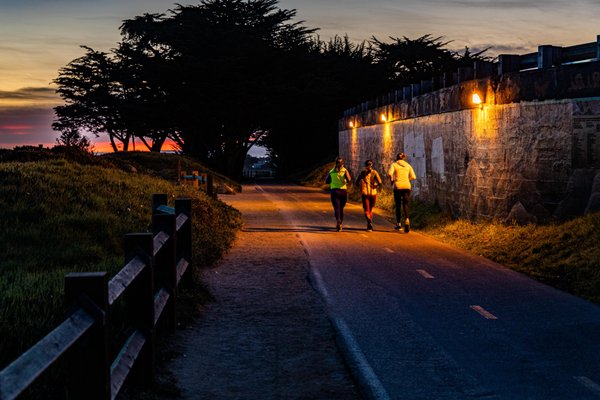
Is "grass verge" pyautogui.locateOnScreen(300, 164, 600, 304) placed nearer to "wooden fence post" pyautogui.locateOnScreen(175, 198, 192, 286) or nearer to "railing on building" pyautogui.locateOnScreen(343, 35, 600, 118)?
"railing on building" pyautogui.locateOnScreen(343, 35, 600, 118)

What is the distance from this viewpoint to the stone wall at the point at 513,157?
1402 cm

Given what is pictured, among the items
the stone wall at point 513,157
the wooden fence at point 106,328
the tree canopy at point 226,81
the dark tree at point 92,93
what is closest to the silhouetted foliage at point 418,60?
the tree canopy at point 226,81

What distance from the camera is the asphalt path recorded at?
6.44 meters

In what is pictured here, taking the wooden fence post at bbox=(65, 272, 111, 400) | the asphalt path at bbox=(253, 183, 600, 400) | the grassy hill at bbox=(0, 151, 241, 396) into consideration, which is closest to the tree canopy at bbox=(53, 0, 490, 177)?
the grassy hill at bbox=(0, 151, 241, 396)

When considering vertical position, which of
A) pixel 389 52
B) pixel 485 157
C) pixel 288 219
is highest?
pixel 389 52

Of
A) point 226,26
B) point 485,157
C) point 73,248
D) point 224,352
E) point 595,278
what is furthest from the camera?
point 226,26

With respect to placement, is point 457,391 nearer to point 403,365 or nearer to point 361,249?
point 403,365

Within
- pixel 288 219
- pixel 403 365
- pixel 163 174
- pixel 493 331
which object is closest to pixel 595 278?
pixel 493 331

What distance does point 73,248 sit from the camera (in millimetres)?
11852

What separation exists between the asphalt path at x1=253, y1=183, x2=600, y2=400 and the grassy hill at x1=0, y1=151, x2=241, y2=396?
2.96m

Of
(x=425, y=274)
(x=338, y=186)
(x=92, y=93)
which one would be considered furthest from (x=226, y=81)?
(x=425, y=274)

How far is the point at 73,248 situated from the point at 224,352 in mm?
5167

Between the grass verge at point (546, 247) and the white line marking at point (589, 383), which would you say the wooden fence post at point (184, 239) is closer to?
the white line marking at point (589, 383)

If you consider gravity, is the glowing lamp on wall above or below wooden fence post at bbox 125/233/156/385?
above
